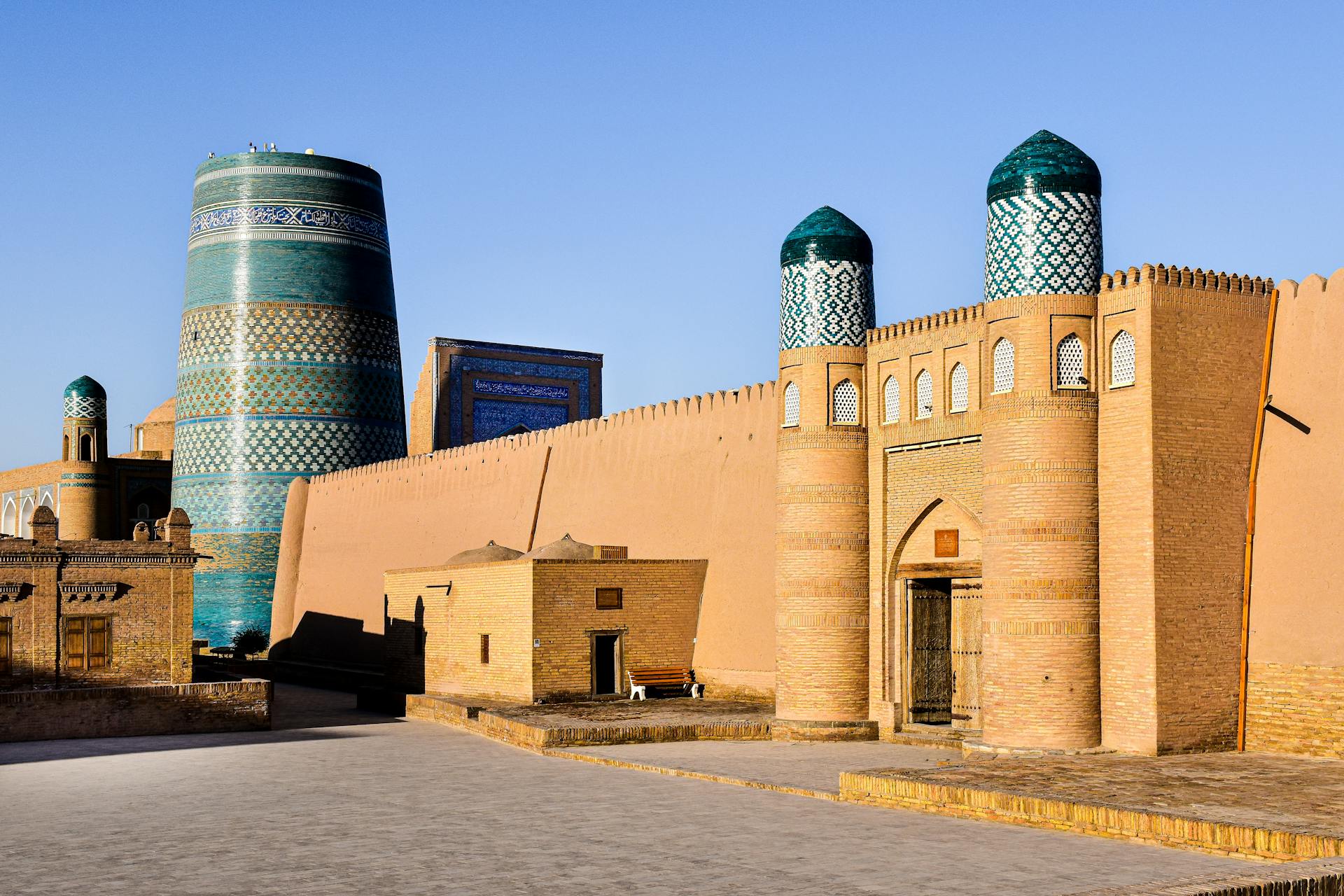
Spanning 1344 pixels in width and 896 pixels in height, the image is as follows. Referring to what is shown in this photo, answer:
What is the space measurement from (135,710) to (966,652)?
8231mm

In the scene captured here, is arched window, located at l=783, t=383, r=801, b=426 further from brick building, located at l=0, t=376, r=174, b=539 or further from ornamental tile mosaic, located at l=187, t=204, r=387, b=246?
brick building, located at l=0, t=376, r=174, b=539

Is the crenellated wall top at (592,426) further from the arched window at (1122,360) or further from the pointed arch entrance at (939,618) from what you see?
the arched window at (1122,360)

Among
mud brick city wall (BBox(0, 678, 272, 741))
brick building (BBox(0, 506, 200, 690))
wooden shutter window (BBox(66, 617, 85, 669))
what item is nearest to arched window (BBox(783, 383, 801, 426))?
mud brick city wall (BBox(0, 678, 272, 741))

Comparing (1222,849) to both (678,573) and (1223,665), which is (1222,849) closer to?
(1223,665)

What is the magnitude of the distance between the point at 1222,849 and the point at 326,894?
438cm

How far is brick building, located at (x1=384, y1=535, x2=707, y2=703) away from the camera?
16.4 metres

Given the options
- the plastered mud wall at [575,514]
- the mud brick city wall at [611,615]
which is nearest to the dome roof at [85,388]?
the plastered mud wall at [575,514]

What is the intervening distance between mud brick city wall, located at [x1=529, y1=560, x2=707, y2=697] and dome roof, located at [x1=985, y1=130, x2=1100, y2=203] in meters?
6.63

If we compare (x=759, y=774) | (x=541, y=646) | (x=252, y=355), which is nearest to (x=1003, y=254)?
(x=759, y=774)

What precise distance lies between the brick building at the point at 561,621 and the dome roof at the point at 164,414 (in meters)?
19.4

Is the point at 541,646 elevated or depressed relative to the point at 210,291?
depressed

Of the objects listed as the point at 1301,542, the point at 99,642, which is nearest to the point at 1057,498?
the point at 1301,542

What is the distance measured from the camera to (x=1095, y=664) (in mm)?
11523

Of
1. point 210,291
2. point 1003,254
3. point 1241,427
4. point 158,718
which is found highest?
point 210,291
